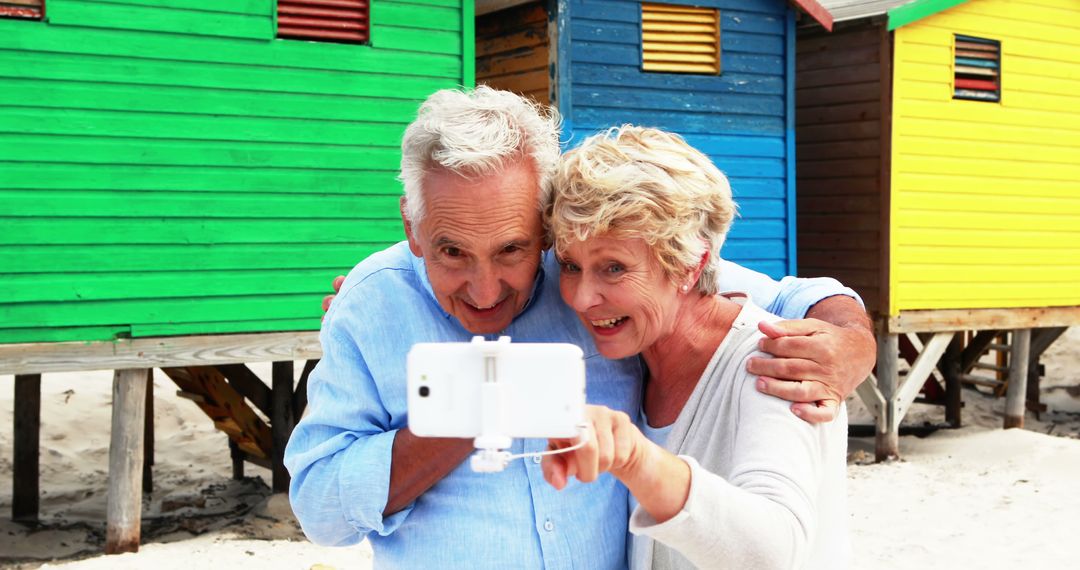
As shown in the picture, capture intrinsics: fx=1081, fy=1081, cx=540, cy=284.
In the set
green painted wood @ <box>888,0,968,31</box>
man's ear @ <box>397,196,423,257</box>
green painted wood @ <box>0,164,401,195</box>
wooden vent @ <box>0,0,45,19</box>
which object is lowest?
man's ear @ <box>397,196,423,257</box>

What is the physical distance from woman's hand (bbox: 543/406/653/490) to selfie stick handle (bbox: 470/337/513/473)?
143mm

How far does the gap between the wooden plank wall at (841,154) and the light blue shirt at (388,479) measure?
9041 mm

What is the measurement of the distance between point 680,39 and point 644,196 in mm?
7988

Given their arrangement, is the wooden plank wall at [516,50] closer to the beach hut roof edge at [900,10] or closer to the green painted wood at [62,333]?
the beach hut roof edge at [900,10]

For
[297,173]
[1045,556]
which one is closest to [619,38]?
[297,173]

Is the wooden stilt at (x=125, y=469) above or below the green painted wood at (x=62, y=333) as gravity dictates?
below

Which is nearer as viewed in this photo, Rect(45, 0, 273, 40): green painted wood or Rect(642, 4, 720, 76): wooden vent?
Rect(45, 0, 273, 40): green painted wood

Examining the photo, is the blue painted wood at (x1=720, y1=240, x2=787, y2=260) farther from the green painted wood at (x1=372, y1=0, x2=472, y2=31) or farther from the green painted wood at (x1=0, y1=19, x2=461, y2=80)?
the green painted wood at (x1=372, y1=0, x2=472, y2=31)

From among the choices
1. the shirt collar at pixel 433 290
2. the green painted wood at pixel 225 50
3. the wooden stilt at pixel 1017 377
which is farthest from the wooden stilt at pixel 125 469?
the wooden stilt at pixel 1017 377

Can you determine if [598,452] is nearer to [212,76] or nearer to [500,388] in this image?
[500,388]

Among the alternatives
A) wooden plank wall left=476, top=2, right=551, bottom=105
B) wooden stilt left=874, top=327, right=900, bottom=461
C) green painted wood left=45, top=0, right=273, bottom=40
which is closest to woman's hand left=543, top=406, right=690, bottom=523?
green painted wood left=45, top=0, right=273, bottom=40

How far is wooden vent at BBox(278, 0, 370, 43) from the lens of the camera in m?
8.25

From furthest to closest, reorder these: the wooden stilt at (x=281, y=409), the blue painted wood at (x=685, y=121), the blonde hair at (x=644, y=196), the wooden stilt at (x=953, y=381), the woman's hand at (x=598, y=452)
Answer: the wooden stilt at (x=953, y=381), the wooden stilt at (x=281, y=409), the blue painted wood at (x=685, y=121), the blonde hair at (x=644, y=196), the woman's hand at (x=598, y=452)

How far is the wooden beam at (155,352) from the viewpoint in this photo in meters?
7.47
